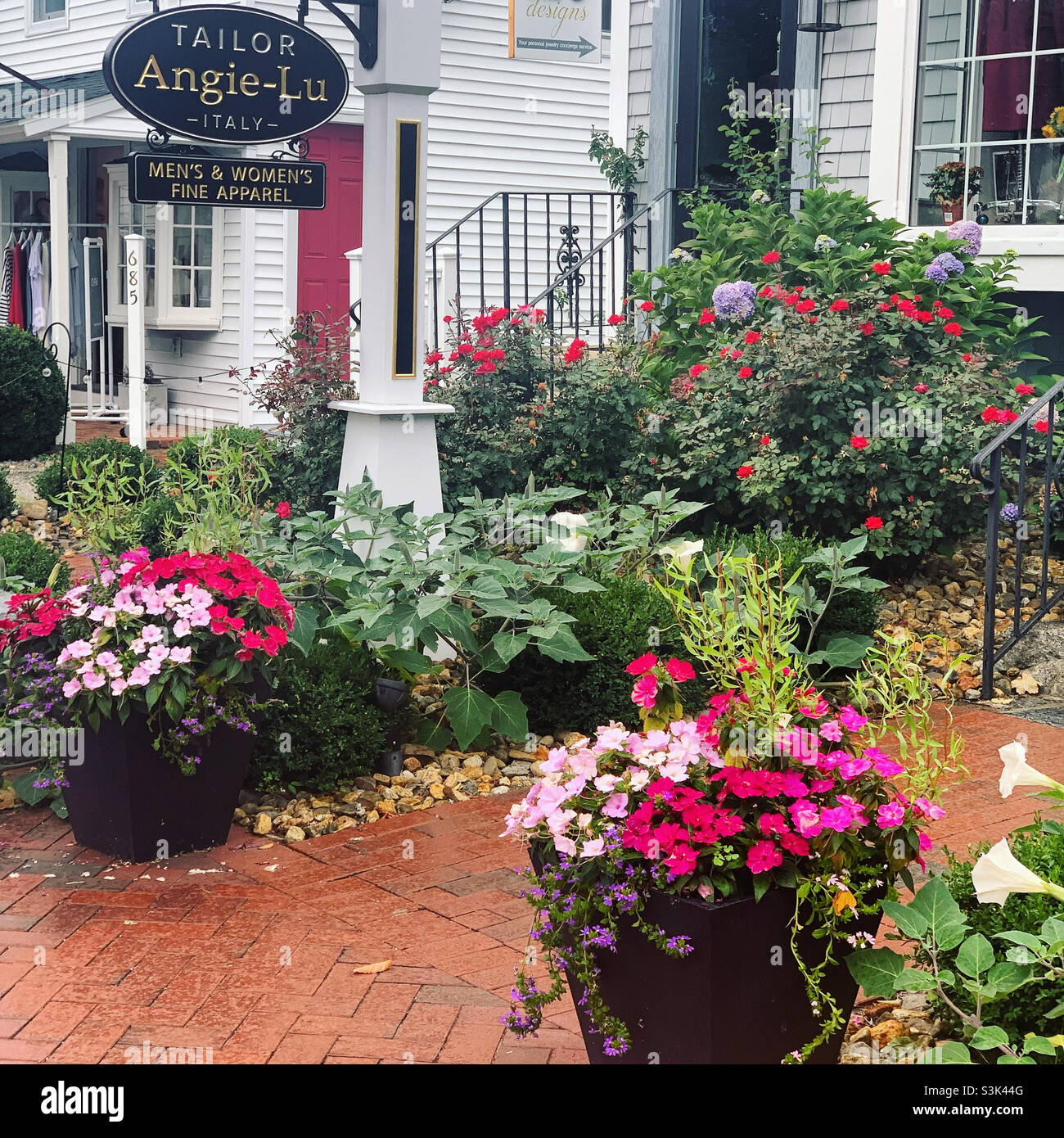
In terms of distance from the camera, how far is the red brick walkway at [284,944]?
307cm

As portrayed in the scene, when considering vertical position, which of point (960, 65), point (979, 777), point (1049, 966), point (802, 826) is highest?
point (960, 65)

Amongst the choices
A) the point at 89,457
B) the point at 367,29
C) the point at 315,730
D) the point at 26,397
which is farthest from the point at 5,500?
the point at 315,730

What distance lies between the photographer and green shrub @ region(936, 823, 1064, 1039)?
2.66 meters

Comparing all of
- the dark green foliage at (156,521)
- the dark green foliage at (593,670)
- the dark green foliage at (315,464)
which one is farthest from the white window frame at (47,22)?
the dark green foliage at (593,670)

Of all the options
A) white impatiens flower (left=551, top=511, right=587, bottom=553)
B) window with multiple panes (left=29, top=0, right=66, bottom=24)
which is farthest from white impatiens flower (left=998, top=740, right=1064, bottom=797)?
window with multiple panes (left=29, top=0, right=66, bottom=24)

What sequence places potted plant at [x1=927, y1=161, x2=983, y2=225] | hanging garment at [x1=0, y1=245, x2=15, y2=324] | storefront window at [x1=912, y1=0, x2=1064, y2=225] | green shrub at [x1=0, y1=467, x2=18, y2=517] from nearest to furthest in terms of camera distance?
green shrub at [x1=0, y1=467, x2=18, y2=517], storefront window at [x1=912, y1=0, x2=1064, y2=225], potted plant at [x1=927, y1=161, x2=983, y2=225], hanging garment at [x1=0, y1=245, x2=15, y2=324]

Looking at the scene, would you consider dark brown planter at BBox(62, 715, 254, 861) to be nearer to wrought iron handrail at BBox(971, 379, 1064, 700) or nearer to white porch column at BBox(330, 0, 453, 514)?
white porch column at BBox(330, 0, 453, 514)

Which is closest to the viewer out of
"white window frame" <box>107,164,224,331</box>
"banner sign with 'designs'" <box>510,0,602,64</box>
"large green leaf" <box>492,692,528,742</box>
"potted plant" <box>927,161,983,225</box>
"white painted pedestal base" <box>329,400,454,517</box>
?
"large green leaf" <box>492,692,528,742</box>

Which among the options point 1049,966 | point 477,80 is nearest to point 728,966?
point 1049,966

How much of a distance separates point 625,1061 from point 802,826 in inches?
22.9

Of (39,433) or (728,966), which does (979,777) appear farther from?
(39,433)

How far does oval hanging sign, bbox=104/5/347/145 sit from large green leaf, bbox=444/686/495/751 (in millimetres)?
2409

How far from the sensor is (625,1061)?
2689 mm

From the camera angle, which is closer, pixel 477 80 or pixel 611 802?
pixel 611 802
